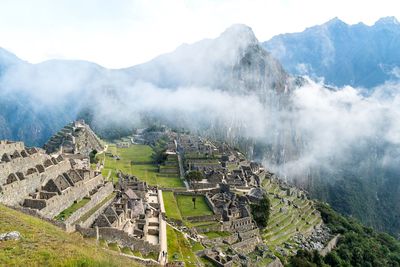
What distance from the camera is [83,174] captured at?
133 feet

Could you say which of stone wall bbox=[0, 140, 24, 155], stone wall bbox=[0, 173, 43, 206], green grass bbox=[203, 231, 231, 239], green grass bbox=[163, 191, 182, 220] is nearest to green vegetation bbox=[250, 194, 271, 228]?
green grass bbox=[203, 231, 231, 239]

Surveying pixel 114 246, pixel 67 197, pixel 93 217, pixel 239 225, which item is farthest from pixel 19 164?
pixel 239 225

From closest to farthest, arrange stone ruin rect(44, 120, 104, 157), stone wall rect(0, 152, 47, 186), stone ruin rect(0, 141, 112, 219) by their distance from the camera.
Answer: stone ruin rect(0, 141, 112, 219) < stone wall rect(0, 152, 47, 186) < stone ruin rect(44, 120, 104, 157)

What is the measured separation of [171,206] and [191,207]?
3.18m

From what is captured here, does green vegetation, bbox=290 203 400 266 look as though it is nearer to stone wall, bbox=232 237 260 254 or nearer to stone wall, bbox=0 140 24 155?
stone wall, bbox=232 237 260 254

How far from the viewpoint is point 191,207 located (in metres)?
49.8

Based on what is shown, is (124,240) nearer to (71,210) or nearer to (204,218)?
(71,210)

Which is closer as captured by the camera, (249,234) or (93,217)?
(93,217)

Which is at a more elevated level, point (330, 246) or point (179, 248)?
point (179, 248)

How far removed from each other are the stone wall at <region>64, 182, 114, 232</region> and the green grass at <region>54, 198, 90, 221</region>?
283 millimetres

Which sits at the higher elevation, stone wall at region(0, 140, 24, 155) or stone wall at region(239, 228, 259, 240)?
stone wall at region(0, 140, 24, 155)

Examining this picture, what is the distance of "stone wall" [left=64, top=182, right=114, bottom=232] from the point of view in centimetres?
2867

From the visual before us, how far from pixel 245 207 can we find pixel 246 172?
22.3 metres

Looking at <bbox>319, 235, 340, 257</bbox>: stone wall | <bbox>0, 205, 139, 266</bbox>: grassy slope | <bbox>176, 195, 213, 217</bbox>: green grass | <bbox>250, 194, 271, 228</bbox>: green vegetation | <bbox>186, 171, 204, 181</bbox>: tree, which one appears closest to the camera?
<bbox>0, 205, 139, 266</bbox>: grassy slope
